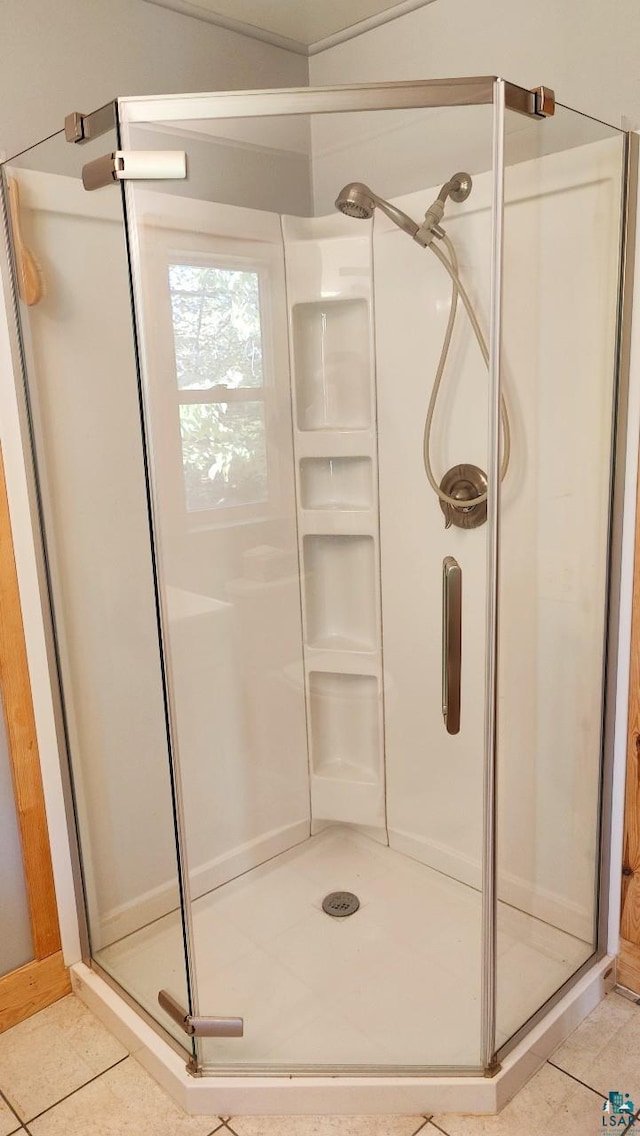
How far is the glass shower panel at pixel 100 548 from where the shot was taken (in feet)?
4.86

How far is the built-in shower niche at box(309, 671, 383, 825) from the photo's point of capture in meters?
1.81

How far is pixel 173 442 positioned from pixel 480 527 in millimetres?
613

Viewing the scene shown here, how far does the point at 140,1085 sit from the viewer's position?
1.66 meters

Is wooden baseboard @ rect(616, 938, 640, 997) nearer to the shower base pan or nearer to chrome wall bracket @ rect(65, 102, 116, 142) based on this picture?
the shower base pan

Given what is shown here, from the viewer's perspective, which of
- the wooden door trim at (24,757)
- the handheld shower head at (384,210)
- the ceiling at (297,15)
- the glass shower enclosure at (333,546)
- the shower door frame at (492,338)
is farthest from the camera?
the ceiling at (297,15)

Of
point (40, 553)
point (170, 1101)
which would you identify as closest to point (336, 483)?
point (40, 553)

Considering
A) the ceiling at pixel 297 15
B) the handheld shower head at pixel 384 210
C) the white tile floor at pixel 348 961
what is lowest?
the white tile floor at pixel 348 961

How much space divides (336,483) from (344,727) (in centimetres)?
58

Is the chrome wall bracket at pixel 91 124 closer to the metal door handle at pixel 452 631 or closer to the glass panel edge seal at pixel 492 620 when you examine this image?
the glass panel edge seal at pixel 492 620

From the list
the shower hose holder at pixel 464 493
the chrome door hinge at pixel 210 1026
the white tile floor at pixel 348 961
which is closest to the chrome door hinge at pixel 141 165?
the shower hose holder at pixel 464 493

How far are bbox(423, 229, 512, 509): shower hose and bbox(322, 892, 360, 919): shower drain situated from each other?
39.1 inches

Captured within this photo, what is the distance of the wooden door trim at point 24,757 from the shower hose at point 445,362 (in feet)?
3.02

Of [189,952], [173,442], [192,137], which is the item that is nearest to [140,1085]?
[189,952]

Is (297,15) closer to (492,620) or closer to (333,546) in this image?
(333,546)
